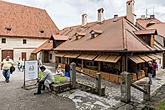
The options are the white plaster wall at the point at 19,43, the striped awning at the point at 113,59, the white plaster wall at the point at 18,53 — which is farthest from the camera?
the white plaster wall at the point at 18,53

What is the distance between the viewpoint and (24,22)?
103ft

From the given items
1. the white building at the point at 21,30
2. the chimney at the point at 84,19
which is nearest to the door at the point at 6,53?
the white building at the point at 21,30

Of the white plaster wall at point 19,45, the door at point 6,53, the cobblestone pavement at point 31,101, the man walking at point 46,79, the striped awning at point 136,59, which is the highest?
the white plaster wall at point 19,45

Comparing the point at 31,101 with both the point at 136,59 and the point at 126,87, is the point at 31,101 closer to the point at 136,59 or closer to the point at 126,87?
the point at 126,87

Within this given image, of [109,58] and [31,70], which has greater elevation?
[109,58]

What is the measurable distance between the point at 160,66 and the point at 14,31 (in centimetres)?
2200

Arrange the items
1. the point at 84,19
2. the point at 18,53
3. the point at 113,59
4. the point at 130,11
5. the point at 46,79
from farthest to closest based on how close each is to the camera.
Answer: the point at 18,53 → the point at 84,19 → the point at 130,11 → the point at 113,59 → the point at 46,79

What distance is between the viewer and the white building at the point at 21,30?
91.3 ft

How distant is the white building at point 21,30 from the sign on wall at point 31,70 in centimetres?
1738

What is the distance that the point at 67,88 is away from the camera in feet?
35.1

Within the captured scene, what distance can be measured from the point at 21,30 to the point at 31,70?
64.6 ft

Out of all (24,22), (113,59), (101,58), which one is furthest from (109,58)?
(24,22)

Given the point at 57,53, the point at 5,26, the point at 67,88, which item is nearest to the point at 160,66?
the point at 57,53

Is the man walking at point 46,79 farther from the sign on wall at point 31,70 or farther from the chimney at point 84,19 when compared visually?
the chimney at point 84,19
